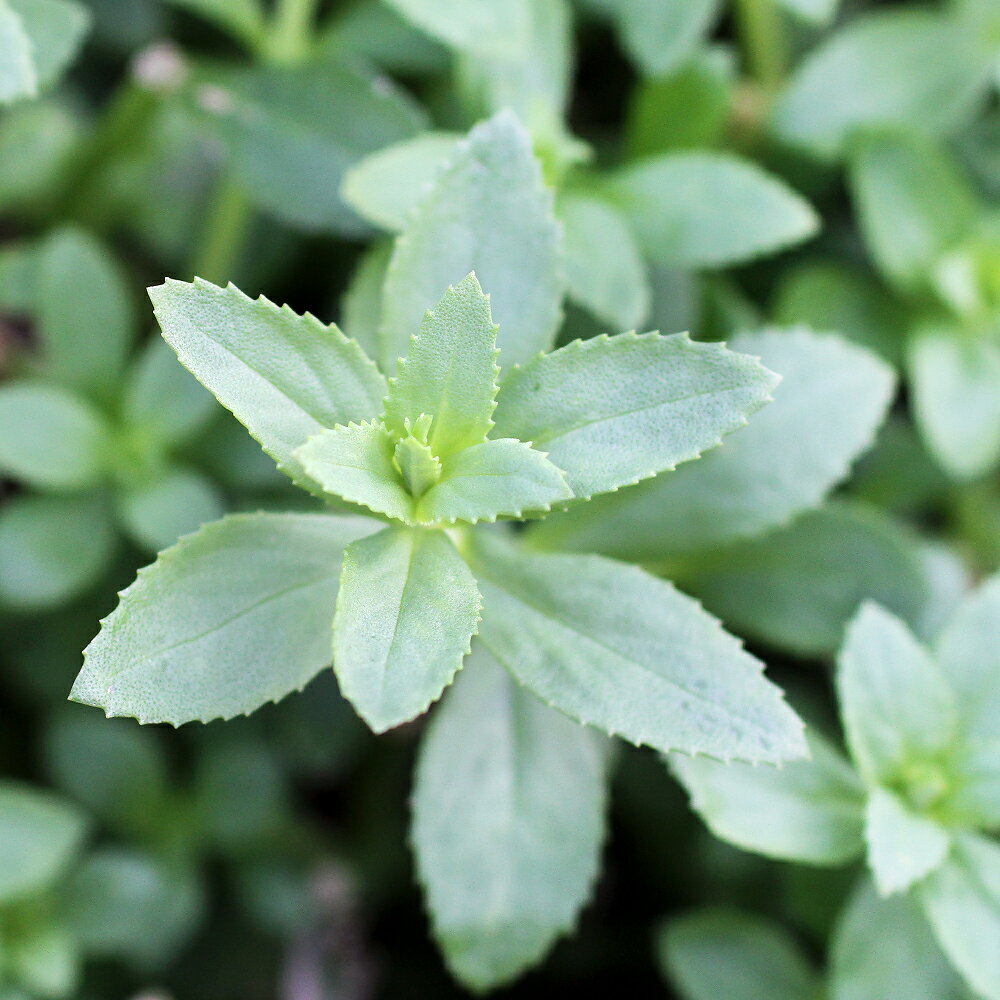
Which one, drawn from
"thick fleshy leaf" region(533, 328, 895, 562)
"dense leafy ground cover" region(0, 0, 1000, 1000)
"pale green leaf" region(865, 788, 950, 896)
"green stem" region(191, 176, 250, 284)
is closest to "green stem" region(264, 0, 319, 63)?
"dense leafy ground cover" region(0, 0, 1000, 1000)

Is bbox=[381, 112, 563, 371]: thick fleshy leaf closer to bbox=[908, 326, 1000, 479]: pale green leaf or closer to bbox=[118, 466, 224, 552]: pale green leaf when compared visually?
bbox=[118, 466, 224, 552]: pale green leaf

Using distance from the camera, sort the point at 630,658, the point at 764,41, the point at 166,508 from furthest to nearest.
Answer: the point at 764,41, the point at 166,508, the point at 630,658

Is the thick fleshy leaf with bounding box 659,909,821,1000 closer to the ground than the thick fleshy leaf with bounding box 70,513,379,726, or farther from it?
closer to the ground

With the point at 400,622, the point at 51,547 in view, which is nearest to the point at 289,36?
the point at 51,547

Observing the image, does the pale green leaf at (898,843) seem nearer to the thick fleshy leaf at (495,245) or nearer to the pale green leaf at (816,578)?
the pale green leaf at (816,578)

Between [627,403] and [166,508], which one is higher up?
[627,403]

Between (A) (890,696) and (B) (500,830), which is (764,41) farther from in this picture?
(B) (500,830)

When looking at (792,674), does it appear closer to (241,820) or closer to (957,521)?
(957,521)

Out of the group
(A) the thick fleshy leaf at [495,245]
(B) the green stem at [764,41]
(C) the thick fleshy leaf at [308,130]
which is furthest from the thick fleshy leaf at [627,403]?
(B) the green stem at [764,41]
